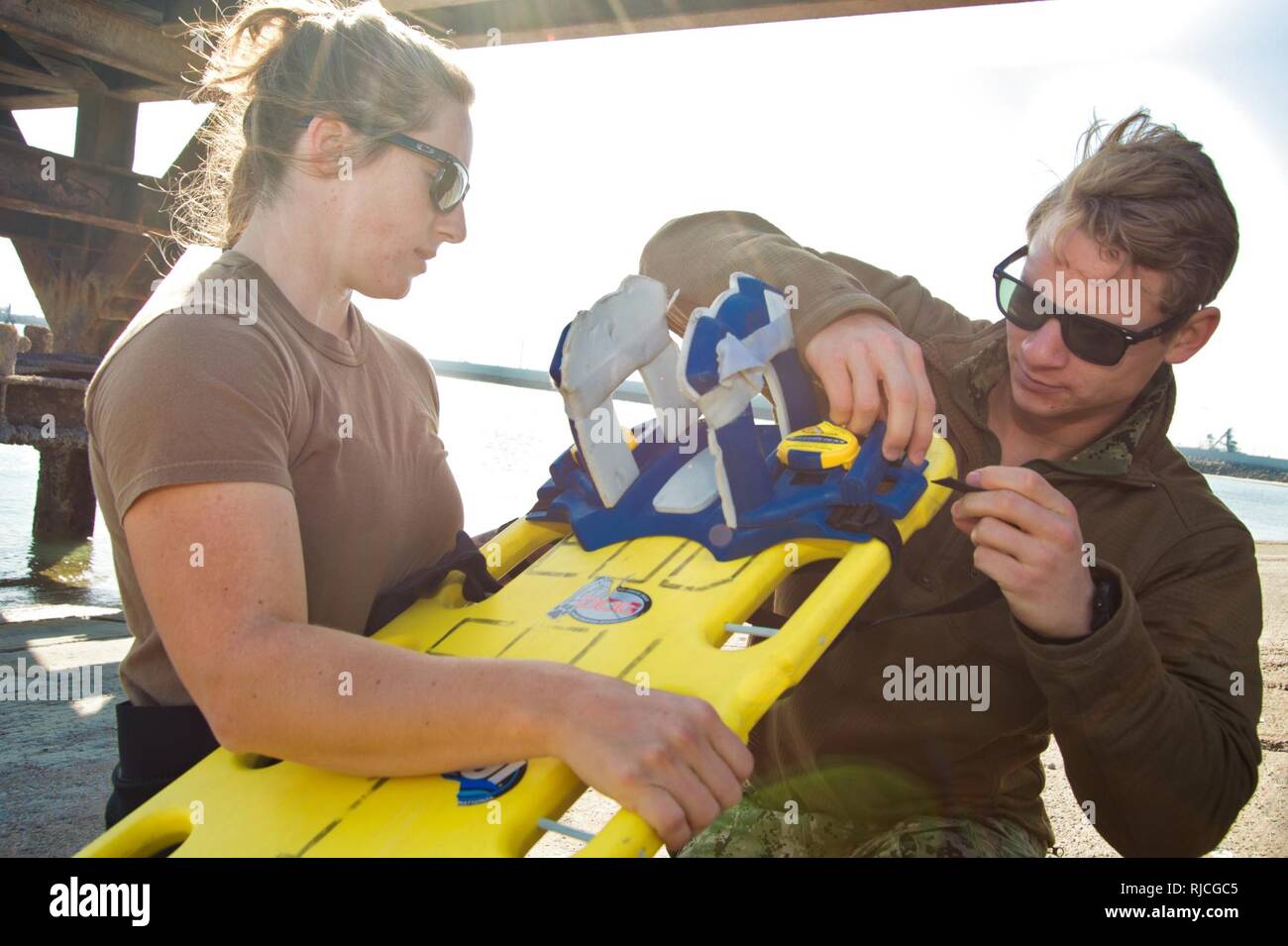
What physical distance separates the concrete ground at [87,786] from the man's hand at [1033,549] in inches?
64.7

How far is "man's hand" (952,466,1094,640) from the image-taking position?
5.90 feet

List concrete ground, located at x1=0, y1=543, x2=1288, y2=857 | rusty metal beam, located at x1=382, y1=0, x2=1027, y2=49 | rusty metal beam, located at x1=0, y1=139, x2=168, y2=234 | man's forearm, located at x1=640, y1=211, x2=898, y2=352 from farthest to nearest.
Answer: rusty metal beam, located at x1=0, y1=139, x2=168, y2=234
rusty metal beam, located at x1=382, y1=0, x2=1027, y2=49
concrete ground, located at x1=0, y1=543, x2=1288, y2=857
man's forearm, located at x1=640, y1=211, x2=898, y2=352

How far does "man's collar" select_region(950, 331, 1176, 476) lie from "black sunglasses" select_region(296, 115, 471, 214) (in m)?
1.49

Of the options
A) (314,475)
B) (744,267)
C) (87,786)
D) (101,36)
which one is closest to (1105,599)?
(744,267)

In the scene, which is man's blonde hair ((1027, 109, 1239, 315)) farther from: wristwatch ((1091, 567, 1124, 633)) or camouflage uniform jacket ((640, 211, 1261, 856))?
wristwatch ((1091, 567, 1124, 633))

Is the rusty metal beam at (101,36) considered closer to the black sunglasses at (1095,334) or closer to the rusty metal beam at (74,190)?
the rusty metal beam at (74,190)

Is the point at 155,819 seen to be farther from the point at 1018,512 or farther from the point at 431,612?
the point at 1018,512

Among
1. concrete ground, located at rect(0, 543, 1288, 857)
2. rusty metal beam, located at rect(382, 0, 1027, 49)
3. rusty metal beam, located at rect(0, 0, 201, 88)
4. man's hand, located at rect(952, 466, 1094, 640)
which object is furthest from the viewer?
rusty metal beam, located at rect(0, 0, 201, 88)

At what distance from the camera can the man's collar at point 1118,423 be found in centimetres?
232

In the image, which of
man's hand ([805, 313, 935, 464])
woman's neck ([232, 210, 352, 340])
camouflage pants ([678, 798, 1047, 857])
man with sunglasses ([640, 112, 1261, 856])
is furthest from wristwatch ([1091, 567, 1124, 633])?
woman's neck ([232, 210, 352, 340])

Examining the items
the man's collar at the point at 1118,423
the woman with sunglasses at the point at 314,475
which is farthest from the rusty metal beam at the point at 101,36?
the man's collar at the point at 1118,423

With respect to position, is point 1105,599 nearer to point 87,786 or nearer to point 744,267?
point 744,267

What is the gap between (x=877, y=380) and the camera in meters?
2.15
